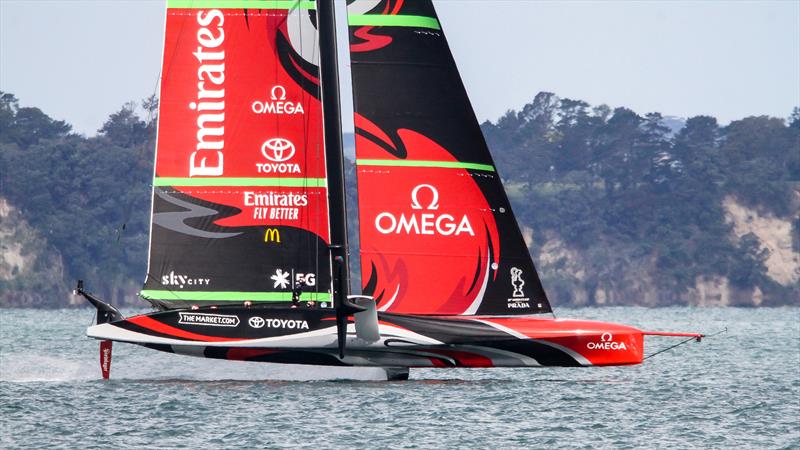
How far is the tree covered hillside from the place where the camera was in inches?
4788

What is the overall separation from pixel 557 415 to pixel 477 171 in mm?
4808

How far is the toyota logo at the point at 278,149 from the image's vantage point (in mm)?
A: 29219

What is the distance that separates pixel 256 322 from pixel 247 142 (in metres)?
3.35

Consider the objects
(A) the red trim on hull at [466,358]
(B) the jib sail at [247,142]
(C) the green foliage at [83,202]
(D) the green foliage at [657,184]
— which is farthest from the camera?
(D) the green foliage at [657,184]

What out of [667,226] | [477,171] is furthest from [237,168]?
[667,226]

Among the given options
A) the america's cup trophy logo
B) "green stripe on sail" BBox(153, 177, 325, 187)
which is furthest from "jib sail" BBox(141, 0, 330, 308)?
the america's cup trophy logo

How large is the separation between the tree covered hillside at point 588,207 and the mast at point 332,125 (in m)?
87.2

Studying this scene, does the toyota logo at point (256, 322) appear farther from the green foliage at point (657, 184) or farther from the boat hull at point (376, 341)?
the green foliage at point (657, 184)

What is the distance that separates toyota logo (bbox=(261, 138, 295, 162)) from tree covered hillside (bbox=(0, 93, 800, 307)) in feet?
285

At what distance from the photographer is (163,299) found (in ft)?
96.4

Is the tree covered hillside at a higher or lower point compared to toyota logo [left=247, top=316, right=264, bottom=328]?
higher

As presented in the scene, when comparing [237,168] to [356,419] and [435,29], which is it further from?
[356,419]

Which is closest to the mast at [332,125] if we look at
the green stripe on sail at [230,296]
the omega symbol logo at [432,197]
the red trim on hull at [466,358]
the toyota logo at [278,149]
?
the toyota logo at [278,149]

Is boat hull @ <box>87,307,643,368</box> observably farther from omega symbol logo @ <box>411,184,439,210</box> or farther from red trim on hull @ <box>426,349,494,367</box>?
omega symbol logo @ <box>411,184,439,210</box>
